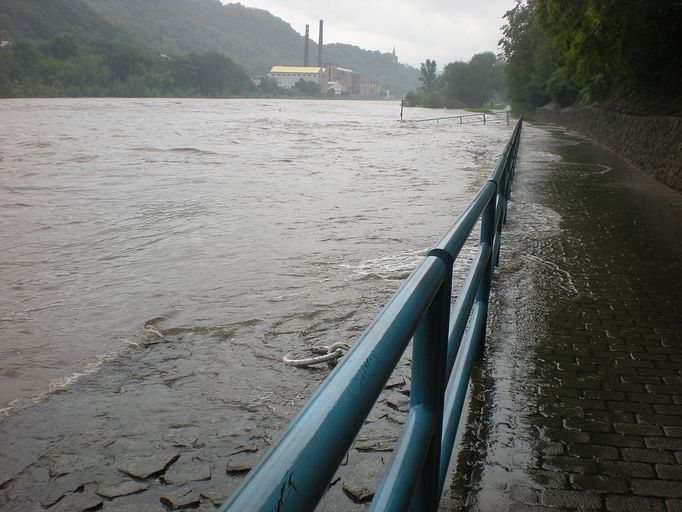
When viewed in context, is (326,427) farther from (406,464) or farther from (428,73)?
(428,73)

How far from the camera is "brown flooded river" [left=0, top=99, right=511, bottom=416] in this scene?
5258mm

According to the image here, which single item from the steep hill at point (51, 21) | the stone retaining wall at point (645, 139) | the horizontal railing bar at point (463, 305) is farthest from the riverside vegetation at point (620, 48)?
the steep hill at point (51, 21)

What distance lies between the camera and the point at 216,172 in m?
18.0

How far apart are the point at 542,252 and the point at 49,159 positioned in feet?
57.5

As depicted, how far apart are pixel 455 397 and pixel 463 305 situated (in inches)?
13.5

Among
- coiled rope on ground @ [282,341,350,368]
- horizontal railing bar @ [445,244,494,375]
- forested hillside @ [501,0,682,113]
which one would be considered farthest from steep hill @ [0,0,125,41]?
horizontal railing bar @ [445,244,494,375]

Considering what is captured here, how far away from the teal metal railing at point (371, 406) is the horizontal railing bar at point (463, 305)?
0.01 meters

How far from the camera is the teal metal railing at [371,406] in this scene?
2.21ft

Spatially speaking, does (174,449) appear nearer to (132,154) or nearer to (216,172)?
(216,172)

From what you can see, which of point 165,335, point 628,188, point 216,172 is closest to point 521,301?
point 165,335

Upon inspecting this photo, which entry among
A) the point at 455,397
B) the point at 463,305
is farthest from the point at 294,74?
the point at 455,397

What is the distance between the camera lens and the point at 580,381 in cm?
373

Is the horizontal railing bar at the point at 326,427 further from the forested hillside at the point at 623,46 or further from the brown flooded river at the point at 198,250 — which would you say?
the forested hillside at the point at 623,46

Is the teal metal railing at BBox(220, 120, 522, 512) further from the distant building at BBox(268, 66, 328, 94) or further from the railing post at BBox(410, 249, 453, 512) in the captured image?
the distant building at BBox(268, 66, 328, 94)
